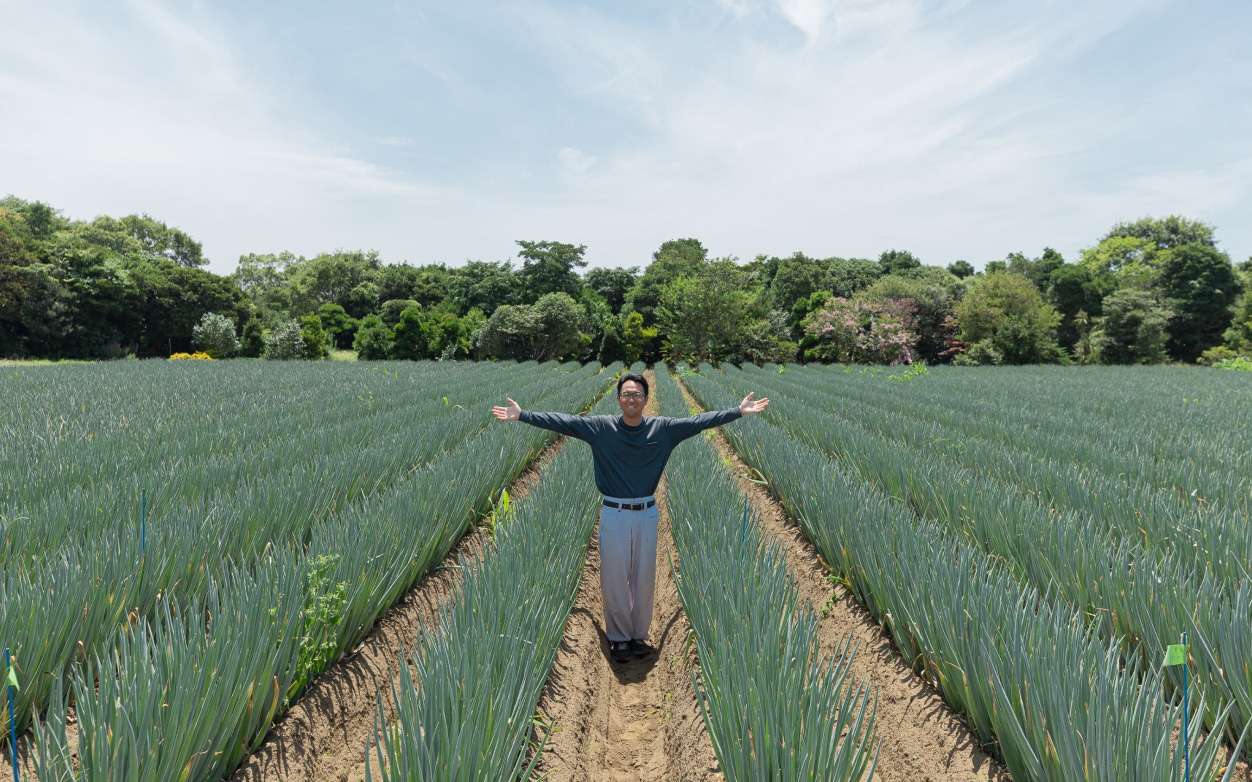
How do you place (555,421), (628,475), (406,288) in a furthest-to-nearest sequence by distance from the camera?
(406,288), (555,421), (628,475)

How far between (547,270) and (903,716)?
42.5 m

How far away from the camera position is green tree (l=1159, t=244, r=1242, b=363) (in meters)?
34.2

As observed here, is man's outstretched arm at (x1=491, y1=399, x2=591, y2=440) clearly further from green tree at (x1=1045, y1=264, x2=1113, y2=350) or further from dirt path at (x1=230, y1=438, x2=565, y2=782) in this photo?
green tree at (x1=1045, y1=264, x2=1113, y2=350)

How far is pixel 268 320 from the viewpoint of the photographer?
44.4 metres

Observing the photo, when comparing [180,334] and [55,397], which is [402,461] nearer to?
[55,397]

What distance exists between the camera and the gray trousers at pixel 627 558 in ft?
9.71

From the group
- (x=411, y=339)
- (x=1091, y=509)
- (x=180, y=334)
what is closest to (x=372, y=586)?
(x=1091, y=509)

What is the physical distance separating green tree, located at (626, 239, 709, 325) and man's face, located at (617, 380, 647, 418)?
30143mm

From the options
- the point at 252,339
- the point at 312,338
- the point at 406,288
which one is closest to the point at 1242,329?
the point at 312,338

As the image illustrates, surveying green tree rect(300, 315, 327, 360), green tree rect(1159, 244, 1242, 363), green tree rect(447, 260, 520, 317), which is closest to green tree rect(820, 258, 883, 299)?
green tree rect(1159, 244, 1242, 363)

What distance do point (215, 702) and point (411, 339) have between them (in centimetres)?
3352

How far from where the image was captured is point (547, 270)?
141 ft

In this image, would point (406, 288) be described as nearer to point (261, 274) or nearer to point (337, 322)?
point (337, 322)

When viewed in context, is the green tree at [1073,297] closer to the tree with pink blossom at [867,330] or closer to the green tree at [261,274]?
the tree with pink blossom at [867,330]
